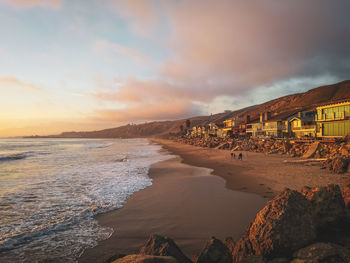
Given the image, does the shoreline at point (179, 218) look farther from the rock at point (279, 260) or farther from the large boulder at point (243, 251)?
the rock at point (279, 260)

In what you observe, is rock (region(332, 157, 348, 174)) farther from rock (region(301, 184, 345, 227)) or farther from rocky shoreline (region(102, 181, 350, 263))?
rocky shoreline (region(102, 181, 350, 263))

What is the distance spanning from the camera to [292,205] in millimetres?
4898

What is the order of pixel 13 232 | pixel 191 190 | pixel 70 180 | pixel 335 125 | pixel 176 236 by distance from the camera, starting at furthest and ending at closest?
pixel 335 125
pixel 70 180
pixel 191 190
pixel 13 232
pixel 176 236

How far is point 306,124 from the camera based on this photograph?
48.5 meters

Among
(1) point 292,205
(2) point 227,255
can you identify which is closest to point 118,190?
(2) point 227,255

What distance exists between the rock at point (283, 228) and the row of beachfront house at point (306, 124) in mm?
34817

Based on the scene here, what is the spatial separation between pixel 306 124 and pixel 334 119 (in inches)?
686

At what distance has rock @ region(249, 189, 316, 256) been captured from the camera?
4477 millimetres

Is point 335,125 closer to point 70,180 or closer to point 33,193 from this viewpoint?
point 70,180

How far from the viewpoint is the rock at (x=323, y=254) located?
3727 mm

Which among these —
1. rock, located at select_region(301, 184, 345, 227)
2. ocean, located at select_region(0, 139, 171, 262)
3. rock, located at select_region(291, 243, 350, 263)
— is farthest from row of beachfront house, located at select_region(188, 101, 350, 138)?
rock, located at select_region(291, 243, 350, 263)

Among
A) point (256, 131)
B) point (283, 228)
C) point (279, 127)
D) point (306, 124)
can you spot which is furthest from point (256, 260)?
point (256, 131)

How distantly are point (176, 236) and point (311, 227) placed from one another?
444cm

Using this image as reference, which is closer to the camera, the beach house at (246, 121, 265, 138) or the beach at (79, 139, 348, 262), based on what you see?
the beach at (79, 139, 348, 262)
